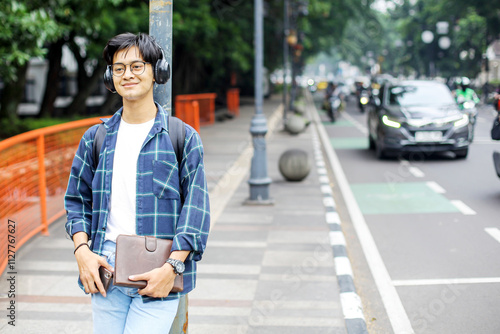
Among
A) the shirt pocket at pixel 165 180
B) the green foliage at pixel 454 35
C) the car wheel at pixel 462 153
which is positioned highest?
the green foliage at pixel 454 35

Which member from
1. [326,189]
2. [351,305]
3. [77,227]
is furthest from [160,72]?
[326,189]

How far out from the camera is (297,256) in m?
6.77

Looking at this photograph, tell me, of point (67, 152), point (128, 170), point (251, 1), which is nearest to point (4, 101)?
point (67, 152)

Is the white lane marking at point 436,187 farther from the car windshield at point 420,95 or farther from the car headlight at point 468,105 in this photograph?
the car headlight at point 468,105

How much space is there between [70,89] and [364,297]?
120ft

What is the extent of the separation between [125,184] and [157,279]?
0.41 metres

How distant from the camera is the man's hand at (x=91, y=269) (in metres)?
2.74

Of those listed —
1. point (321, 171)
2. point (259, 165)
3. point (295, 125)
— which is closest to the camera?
point (259, 165)

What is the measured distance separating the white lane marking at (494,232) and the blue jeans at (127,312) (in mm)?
5480

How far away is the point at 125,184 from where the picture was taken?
281cm

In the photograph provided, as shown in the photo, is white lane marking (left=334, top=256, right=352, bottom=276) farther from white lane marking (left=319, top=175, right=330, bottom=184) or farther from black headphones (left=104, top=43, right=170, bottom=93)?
white lane marking (left=319, top=175, right=330, bottom=184)

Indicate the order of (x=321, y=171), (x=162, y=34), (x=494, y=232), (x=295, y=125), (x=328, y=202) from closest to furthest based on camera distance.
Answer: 1. (x=162, y=34)
2. (x=494, y=232)
3. (x=328, y=202)
4. (x=321, y=171)
5. (x=295, y=125)

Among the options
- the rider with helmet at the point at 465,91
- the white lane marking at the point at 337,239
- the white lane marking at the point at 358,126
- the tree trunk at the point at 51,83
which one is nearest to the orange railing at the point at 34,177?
the white lane marking at the point at 337,239

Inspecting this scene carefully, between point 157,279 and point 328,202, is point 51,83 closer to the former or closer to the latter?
point 328,202
